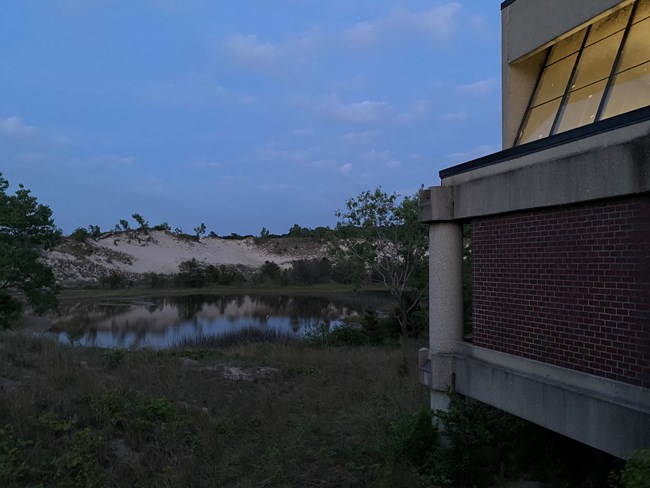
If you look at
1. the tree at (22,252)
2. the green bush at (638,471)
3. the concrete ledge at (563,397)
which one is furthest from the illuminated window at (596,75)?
the tree at (22,252)

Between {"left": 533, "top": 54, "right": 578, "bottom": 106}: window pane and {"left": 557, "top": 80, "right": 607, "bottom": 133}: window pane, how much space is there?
1.57 ft

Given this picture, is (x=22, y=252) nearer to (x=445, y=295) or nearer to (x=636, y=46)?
(x=445, y=295)

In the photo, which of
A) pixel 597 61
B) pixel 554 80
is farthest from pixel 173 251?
pixel 597 61

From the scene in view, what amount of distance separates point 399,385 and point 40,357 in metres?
7.63

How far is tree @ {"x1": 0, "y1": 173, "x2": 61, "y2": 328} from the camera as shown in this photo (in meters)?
21.5

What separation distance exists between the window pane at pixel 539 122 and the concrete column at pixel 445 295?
1.60 meters

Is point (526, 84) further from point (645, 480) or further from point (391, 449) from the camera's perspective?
point (645, 480)

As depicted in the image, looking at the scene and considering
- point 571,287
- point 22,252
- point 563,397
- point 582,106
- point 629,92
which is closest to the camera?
point 563,397

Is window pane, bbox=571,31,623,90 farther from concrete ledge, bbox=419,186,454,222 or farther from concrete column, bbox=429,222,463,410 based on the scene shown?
concrete column, bbox=429,222,463,410

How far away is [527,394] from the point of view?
18.5ft

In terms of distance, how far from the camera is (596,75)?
20.7 feet

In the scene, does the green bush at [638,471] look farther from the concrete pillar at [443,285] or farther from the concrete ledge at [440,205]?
the concrete ledge at [440,205]

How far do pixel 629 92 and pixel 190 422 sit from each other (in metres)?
7.65

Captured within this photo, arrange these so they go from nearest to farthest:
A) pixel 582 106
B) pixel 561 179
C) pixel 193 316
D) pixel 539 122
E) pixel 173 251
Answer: pixel 561 179 → pixel 582 106 → pixel 539 122 → pixel 193 316 → pixel 173 251
